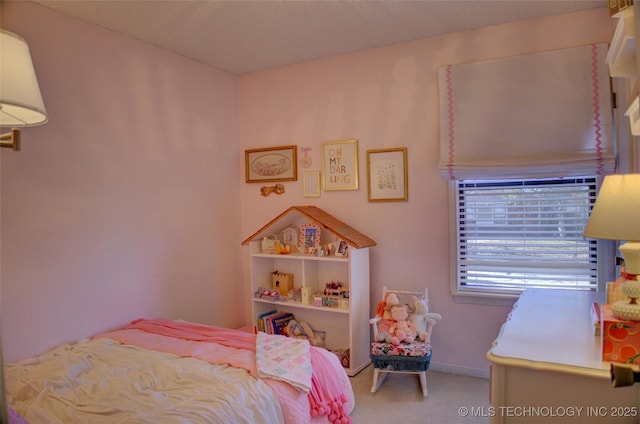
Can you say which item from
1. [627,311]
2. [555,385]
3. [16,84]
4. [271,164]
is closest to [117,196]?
[271,164]

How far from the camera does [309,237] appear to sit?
3373 millimetres

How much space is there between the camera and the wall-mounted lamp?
1.68ft

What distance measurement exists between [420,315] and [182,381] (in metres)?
1.59

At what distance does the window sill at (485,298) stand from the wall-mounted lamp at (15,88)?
9.35 ft

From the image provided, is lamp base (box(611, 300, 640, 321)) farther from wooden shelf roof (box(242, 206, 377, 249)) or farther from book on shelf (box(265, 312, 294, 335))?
book on shelf (box(265, 312, 294, 335))

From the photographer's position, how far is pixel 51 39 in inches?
94.3

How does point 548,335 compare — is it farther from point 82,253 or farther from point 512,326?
point 82,253

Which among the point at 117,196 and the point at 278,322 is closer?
the point at 117,196

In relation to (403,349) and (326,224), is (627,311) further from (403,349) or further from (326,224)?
(326,224)

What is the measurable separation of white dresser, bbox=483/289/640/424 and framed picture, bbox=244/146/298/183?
2468 mm

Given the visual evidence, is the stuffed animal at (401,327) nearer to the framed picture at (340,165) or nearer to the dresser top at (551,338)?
the dresser top at (551,338)

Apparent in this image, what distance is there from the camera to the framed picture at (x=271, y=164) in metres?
3.64

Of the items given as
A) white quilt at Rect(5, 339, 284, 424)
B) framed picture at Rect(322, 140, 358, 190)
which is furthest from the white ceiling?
white quilt at Rect(5, 339, 284, 424)

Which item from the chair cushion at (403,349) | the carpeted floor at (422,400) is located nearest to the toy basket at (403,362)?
the chair cushion at (403,349)
